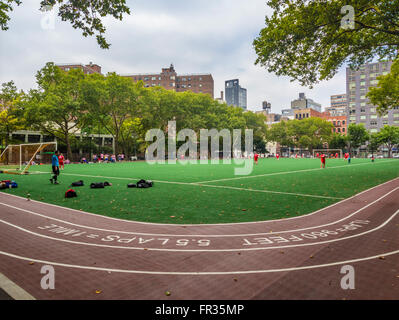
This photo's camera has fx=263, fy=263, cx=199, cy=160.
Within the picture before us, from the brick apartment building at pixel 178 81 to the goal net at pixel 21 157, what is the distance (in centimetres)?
8146

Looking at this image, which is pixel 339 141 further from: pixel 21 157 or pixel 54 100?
pixel 21 157

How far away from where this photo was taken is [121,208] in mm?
9047

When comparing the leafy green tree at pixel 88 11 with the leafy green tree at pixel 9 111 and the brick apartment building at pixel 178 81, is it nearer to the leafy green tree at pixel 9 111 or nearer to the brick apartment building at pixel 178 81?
the leafy green tree at pixel 9 111

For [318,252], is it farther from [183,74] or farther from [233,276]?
[183,74]

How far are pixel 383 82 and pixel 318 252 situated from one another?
27.9 meters

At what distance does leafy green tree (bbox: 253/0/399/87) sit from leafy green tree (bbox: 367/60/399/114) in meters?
7.92

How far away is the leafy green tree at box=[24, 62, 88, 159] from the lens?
38906mm

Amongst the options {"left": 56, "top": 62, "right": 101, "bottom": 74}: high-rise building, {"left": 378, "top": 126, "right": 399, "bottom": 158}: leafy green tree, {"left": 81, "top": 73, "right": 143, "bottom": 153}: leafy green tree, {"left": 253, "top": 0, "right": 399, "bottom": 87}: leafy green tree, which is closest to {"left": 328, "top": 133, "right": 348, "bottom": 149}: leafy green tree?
{"left": 378, "top": 126, "right": 399, "bottom": 158}: leafy green tree

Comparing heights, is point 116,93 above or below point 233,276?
above

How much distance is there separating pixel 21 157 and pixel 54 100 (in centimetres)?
1089

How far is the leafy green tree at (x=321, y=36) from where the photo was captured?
42.7ft

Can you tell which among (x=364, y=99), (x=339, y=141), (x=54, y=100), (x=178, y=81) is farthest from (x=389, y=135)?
(x=54, y=100)

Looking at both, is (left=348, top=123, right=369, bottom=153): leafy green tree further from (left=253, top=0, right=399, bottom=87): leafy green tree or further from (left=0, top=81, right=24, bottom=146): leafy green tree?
(left=0, top=81, right=24, bottom=146): leafy green tree
